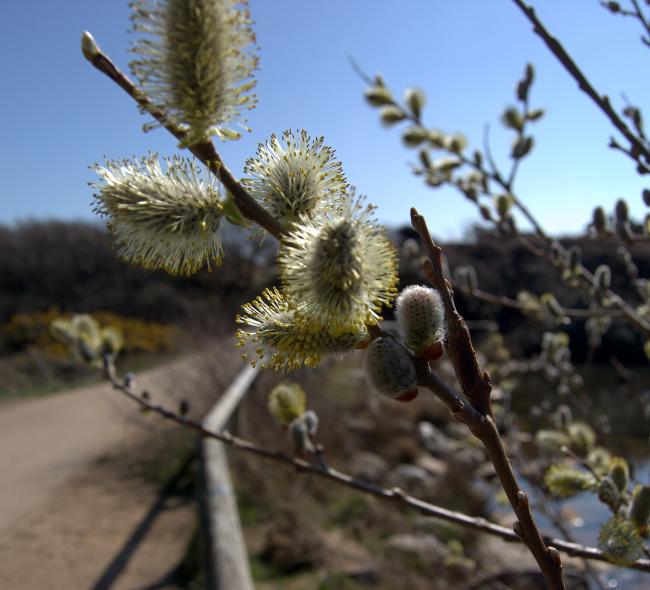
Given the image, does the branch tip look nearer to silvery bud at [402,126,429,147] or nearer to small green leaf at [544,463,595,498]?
small green leaf at [544,463,595,498]

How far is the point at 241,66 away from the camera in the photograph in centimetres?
77

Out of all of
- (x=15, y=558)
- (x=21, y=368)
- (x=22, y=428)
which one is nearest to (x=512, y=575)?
(x=15, y=558)

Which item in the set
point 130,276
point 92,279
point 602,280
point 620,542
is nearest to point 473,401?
point 620,542

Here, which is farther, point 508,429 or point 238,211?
point 508,429

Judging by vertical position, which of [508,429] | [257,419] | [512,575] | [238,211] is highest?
[238,211]

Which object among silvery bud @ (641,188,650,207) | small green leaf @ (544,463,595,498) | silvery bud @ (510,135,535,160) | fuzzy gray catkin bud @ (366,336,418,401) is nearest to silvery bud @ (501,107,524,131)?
silvery bud @ (510,135,535,160)

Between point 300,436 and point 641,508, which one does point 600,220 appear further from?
point 300,436

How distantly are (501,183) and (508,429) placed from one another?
4.84 feet

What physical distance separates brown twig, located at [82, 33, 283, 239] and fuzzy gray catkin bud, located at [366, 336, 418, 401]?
212 mm

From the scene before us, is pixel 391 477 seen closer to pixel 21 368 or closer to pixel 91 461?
pixel 91 461

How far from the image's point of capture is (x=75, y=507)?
528 centimetres

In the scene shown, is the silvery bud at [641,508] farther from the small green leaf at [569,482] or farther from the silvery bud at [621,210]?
the silvery bud at [621,210]

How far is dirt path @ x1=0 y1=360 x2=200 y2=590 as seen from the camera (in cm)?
408

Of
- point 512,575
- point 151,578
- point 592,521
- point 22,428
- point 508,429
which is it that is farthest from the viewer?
point 22,428
